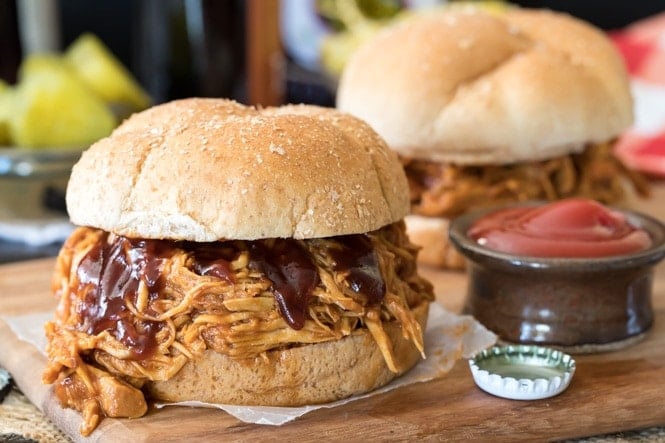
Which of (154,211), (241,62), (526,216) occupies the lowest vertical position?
(241,62)

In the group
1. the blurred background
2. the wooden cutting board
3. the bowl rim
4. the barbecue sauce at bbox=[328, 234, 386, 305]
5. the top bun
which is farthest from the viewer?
the blurred background

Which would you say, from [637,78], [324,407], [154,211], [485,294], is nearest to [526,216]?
[485,294]

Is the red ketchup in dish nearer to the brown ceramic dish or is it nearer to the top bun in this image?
the brown ceramic dish

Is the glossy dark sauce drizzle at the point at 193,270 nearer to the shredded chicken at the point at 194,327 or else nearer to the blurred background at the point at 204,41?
the shredded chicken at the point at 194,327

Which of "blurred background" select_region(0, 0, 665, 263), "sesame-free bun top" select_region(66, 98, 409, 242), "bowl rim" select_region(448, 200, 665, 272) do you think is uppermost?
"sesame-free bun top" select_region(66, 98, 409, 242)

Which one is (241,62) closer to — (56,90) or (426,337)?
(56,90)

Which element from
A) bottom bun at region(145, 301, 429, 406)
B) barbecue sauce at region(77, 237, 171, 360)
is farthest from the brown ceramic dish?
barbecue sauce at region(77, 237, 171, 360)

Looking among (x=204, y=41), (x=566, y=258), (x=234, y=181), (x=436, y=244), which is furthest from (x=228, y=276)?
(x=204, y=41)
